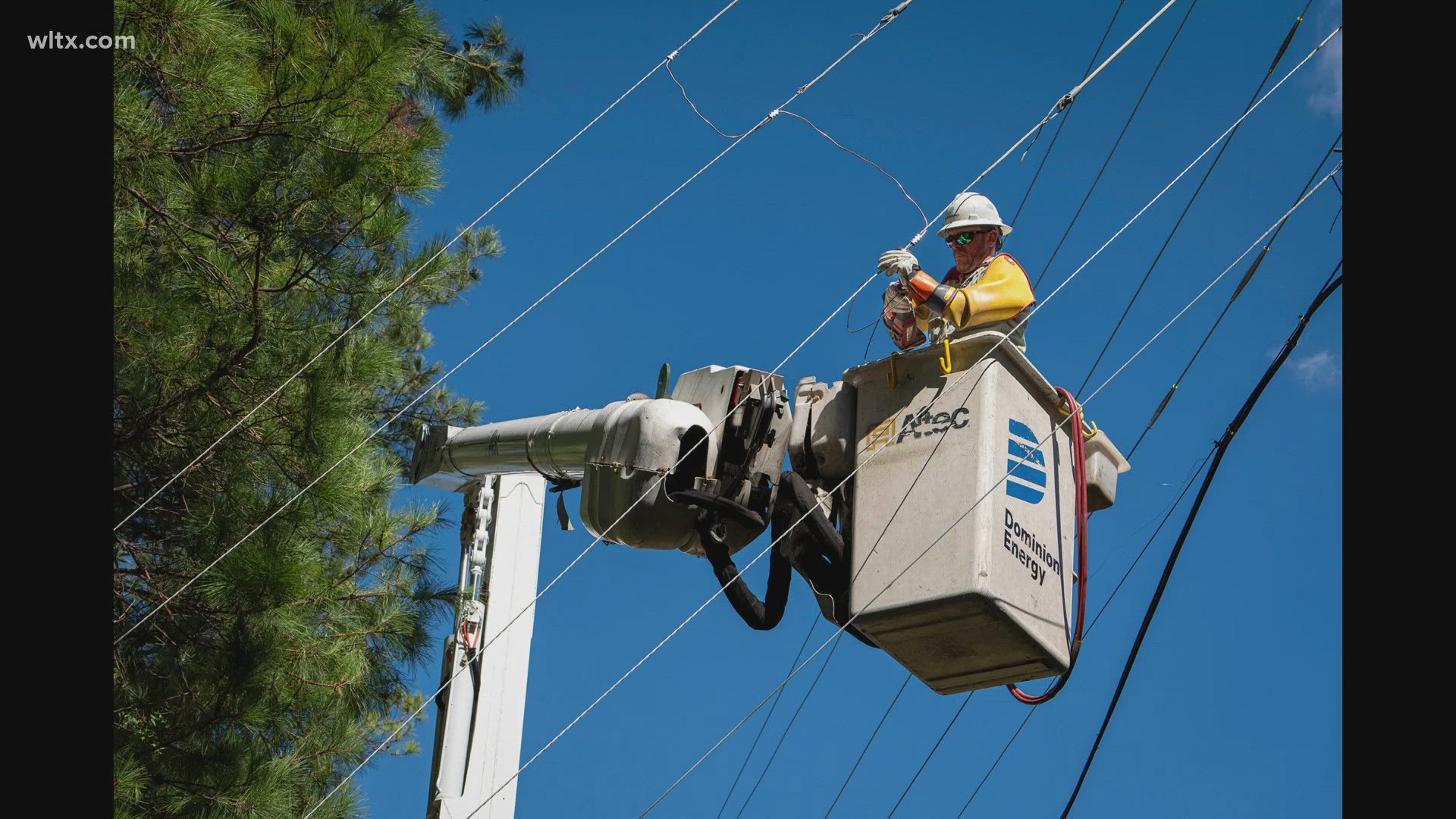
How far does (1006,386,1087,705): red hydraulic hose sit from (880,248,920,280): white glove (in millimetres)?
610

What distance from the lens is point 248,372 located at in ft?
22.5

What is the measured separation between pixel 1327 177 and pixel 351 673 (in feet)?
13.6

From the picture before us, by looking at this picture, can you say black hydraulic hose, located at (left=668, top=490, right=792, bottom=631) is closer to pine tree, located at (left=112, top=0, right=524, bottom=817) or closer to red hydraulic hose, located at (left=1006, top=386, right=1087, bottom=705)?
red hydraulic hose, located at (left=1006, top=386, right=1087, bottom=705)

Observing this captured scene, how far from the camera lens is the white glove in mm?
5566

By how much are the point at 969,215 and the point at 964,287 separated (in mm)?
504

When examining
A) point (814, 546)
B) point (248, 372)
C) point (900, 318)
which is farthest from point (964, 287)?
point (248, 372)

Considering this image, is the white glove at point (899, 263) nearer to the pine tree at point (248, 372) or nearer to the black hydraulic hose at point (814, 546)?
the black hydraulic hose at point (814, 546)

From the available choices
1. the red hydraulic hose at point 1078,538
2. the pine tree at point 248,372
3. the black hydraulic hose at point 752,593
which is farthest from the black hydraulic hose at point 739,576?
the pine tree at point 248,372

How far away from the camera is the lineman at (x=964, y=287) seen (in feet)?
17.9

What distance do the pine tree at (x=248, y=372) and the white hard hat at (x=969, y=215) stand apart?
2.31m

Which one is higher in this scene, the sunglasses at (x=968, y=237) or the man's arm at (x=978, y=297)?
the sunglasses at (x=968, y=237)

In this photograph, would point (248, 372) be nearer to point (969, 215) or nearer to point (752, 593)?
point (752, 593)
